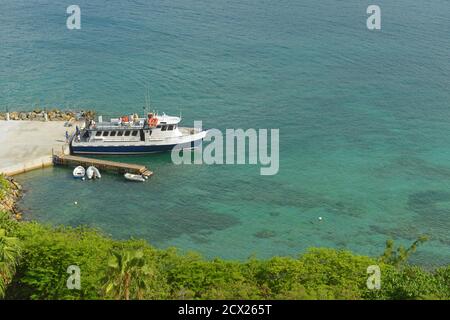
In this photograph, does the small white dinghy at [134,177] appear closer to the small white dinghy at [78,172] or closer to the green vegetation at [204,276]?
the small white dinghy at [78,172]

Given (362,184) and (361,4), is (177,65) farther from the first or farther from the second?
(361,4)

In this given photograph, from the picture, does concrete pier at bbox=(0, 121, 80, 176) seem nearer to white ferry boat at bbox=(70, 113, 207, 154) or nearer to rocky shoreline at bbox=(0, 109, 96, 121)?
rocky shoreline at bbox=(0, 109, 96, 121)

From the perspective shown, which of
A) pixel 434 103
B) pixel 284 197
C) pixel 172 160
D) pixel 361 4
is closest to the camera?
pixel 284 197

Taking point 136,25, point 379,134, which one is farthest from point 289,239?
point 136,25

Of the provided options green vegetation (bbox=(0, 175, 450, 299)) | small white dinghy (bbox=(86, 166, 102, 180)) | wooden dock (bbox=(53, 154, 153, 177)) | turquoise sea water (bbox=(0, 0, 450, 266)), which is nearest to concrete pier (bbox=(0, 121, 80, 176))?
wooden dock (bbox=(53, 154, 153, 177))

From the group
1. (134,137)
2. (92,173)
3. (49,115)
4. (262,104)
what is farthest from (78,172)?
(262,104)

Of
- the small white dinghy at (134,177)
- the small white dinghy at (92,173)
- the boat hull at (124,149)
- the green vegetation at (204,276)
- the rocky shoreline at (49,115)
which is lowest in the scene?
the small white dinghy at (134,177)

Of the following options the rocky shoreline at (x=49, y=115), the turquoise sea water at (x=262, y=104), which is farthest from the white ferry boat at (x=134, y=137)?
the rocky shoreline at (x=49, y=115)
